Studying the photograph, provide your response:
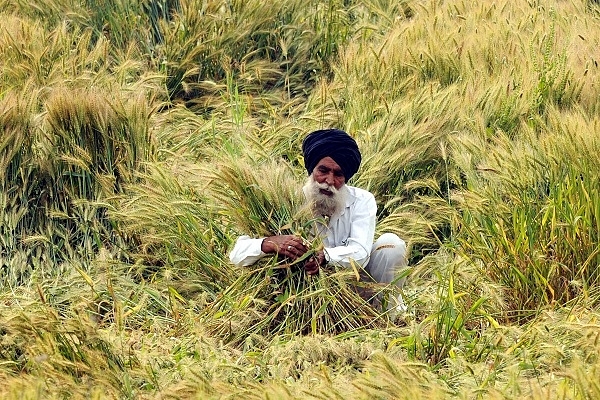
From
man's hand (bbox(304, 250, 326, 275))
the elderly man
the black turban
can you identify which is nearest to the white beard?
the elderly man

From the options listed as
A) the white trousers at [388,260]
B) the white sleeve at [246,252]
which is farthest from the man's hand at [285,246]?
the white trousers at [388,260]

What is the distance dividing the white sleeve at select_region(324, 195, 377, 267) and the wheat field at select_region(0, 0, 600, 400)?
3.8 inches

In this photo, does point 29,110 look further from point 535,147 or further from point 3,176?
point 535,147

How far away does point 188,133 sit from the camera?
7.64 metres

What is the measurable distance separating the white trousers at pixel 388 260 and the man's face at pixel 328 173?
315mm

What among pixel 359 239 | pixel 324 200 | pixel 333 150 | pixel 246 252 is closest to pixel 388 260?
pixel 359 239

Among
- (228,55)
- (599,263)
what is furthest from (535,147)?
(228,55)

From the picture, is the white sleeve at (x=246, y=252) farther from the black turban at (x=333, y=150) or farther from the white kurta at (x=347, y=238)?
the black turban at (x=333, y=150)

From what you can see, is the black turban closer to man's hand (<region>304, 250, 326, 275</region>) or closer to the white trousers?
the white trousers

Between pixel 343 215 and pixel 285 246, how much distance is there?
1.50ft

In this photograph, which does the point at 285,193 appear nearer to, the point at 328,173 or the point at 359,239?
the point at 328,173

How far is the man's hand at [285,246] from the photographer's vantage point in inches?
217

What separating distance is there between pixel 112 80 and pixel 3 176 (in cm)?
119

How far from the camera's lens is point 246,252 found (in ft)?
18.3
